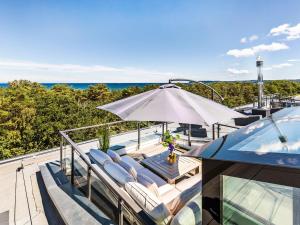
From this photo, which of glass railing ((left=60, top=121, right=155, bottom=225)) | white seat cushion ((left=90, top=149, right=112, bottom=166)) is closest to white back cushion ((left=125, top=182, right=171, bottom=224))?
glass railing ((left=60, top=121, right=155, bottom=225))

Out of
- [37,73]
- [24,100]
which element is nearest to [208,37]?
[24,100]

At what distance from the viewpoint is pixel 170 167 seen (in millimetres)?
3951

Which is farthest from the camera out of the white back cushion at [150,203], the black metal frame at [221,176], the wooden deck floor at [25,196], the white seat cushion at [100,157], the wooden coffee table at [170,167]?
the wooden coffee table at [170,167]

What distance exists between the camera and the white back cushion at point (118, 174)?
113 inches

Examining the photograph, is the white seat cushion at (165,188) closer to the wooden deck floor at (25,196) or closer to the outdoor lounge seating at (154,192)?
the outdoor lounge seating at (154,192)

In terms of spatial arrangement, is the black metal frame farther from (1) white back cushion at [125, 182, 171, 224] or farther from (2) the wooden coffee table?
(2) the wooden coffee table

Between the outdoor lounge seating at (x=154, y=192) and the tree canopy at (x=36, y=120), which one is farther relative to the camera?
the tree canopy at (x=36, y=120)

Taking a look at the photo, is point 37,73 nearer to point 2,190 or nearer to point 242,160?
point 2,190

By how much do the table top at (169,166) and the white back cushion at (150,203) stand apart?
115cm

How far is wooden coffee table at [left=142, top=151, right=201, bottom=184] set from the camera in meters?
3.72

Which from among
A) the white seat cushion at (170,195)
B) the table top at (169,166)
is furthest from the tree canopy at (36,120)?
the white seat cushion at (170,195)

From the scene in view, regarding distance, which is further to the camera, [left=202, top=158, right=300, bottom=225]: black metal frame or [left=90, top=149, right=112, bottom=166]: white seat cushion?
[left=90, top=149, right=112, bottom=166]: white seat cushion

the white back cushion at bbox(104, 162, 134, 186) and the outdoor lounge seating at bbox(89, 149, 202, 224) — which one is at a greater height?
the white back cushion at bbox(104, 162, 134, 186)

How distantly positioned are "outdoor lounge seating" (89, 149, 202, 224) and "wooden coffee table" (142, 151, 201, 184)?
146mm
